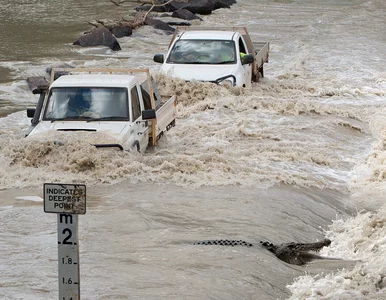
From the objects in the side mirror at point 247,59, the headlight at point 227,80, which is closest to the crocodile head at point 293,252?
the headlight at point 227,80

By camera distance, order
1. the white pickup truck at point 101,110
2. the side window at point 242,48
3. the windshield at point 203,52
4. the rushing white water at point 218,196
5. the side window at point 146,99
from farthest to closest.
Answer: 1. the side window at point 242,48
2. the windshield at point 203,52
3. the side window at point 146,99
4. the white pickup truck at point 101,110
5. the rushing white water at point 218,196

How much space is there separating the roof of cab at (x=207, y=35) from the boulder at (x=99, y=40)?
12348mm

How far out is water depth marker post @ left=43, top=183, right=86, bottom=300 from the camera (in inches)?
228

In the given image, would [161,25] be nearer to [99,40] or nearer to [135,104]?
[99,40]

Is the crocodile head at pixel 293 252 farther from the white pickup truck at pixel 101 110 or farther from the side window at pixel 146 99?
the side window at pixel 146 99

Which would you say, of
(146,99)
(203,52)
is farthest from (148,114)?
(203,52)

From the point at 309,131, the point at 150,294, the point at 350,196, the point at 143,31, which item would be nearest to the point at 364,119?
the point at 309,131

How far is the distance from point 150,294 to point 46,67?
19.7m

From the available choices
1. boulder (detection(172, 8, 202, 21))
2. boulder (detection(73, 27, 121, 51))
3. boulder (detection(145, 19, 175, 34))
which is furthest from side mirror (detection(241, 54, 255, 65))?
boulder (detection(172, 8, 202, 21))

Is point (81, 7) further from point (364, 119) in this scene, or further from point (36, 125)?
point (36, 125)

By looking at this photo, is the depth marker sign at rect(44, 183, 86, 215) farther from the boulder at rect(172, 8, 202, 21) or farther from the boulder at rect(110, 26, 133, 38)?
the boulder at rect(172, 8, 202, 21)

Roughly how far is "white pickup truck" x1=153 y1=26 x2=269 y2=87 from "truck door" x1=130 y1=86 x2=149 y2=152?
4.93 m

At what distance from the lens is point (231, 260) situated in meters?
9.34

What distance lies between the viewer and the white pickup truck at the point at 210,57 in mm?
18703
